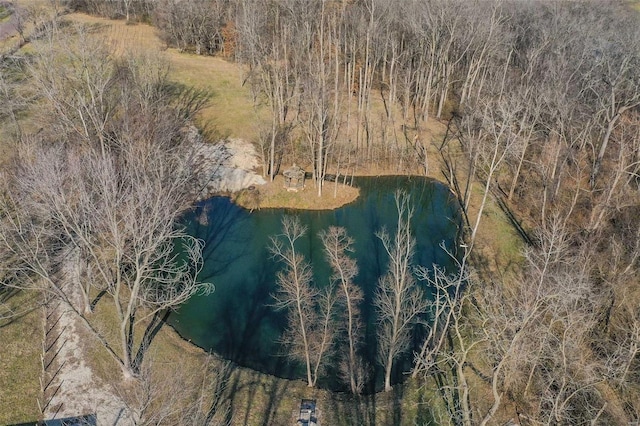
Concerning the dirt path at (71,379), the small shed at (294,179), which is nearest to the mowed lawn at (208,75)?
the small shed at (294,179)

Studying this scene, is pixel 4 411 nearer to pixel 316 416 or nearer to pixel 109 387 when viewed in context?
pixel 109 387

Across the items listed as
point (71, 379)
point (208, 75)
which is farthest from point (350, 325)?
point (208, 75)

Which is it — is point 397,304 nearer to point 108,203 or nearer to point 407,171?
point 108,203

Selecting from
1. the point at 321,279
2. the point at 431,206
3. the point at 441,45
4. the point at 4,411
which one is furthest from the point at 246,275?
the point at 441,45

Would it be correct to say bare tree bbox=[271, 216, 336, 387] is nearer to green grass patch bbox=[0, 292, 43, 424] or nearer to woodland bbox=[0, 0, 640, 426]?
woodland bbox=[0, 0, 640, 426]

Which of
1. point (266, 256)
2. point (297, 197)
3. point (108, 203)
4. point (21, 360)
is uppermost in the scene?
point (108, 203)

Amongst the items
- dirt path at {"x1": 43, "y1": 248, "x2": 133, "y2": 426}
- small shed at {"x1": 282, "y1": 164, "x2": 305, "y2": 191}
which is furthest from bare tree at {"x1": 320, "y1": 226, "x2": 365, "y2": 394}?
small shed at {"x1": 282, "y1": 164, "x2": 305, "y2": 191}
